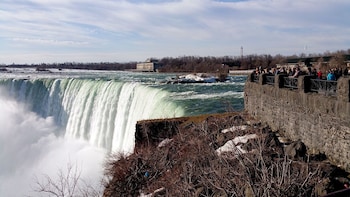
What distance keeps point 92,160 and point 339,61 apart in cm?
1684

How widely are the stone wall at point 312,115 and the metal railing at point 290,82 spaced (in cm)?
14

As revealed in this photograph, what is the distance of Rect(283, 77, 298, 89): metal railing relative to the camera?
1166 cm

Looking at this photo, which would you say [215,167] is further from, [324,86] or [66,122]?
[66,122]

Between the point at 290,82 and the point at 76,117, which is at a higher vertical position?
the point at 290,82

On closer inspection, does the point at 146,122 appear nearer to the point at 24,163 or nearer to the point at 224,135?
the point at 224,135

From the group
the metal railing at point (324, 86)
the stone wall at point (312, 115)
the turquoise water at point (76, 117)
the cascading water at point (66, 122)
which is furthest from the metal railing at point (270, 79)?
the cascading water at point (66, 122)

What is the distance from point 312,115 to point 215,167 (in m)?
3.01

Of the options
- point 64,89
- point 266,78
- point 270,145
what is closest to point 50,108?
point 64,89

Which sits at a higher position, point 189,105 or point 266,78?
point 266,78

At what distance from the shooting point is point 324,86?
32.4 feet

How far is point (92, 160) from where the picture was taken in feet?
74.1

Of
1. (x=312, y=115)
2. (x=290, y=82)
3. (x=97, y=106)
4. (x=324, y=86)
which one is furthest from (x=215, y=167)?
(x=97, y=106)

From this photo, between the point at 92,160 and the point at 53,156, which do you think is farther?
the point at 53,156

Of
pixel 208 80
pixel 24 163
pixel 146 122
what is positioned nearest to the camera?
pixel 146 122
